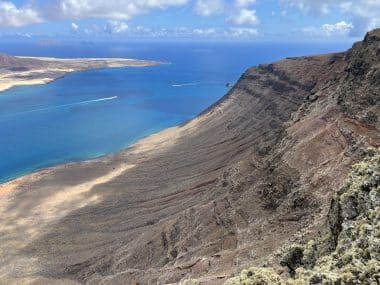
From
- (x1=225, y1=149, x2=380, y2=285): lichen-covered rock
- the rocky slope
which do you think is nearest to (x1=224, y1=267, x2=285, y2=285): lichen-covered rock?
(x1=225, y1=149, x2=380, y2=285): lichen-covered rock

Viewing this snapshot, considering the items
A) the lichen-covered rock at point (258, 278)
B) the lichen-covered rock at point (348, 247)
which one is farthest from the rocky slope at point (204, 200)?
the lichen-covered rock at point (258, 278)

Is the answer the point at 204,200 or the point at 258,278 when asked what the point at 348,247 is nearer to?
the point at 258,278

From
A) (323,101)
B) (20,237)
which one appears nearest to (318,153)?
(323,101)

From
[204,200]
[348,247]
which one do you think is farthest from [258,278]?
[204,200]

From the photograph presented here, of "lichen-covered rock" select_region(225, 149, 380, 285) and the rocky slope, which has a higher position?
"lichen-covered rock" select_region(225, 149, 380, 285)

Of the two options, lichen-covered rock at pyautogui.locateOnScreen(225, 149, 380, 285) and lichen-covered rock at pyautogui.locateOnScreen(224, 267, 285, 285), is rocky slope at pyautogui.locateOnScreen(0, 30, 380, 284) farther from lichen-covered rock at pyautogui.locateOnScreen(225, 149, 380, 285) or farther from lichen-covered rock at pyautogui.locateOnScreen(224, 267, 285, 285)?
lichen-covered rock at pyautogui.locateOnScreen(224, 267, 285, 285)

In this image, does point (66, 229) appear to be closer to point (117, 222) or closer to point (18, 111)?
point (117, 222)
